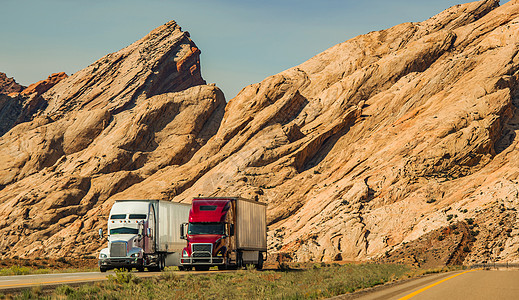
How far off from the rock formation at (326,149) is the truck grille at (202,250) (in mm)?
28677

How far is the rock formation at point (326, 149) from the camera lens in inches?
2655

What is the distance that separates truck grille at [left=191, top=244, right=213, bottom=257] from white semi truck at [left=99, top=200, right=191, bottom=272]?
293 centimetres

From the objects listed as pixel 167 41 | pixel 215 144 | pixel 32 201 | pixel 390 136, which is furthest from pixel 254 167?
Result: pixel 167 41

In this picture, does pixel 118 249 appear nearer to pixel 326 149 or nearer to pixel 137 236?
pixel 137 236

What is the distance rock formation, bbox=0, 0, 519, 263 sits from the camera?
67.4m

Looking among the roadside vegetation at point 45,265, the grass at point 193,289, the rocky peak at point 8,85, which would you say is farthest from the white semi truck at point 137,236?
the rocky peak at point 8,85

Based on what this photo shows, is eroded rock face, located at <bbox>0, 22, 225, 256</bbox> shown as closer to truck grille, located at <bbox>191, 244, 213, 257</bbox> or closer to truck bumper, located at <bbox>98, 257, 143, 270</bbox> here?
truck bumper, located at <bbox>98, 257, 143, 270</bbox>

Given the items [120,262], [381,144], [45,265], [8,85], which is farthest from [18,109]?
[120,262]

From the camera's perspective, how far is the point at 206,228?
38.4 meters

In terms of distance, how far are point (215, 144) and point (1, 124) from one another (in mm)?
55048

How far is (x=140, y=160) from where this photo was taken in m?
96.2

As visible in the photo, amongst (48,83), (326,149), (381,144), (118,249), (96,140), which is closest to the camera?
(118,249)

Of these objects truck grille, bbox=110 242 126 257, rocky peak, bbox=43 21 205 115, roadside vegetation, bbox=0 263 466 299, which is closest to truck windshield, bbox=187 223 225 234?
truck grille, bbox=110 242 126 257

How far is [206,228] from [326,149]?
5144 centimetres
